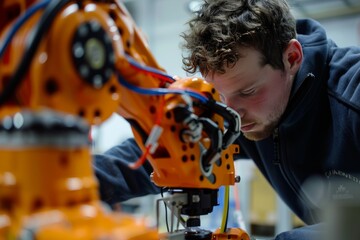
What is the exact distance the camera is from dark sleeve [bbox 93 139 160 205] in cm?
137

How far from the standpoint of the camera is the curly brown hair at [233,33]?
4.57 feet

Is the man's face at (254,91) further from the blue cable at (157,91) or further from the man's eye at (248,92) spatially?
the blue cable at (157,91)

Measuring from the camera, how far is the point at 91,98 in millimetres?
659

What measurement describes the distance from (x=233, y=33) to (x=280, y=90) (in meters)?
0.30

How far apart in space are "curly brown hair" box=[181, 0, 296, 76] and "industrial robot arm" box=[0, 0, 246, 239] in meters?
0.46

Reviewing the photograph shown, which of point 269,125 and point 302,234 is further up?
point 269,125

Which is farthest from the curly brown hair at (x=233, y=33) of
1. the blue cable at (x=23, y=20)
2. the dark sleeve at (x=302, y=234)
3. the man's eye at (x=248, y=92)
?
the blue cable at (x=23, y=20)

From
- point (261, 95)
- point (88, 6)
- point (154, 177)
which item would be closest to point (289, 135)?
point (261, 95)

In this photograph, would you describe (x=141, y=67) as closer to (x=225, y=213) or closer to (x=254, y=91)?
(x=225, y=213)

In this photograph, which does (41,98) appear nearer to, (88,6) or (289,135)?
(88,6)

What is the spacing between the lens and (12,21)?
69cm

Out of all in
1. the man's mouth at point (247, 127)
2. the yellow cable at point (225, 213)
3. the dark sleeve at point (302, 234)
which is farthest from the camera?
the man's mouth at point (247, 127)

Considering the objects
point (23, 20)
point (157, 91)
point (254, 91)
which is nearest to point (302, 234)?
point (157, 91)

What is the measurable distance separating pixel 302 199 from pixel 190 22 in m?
0.81
